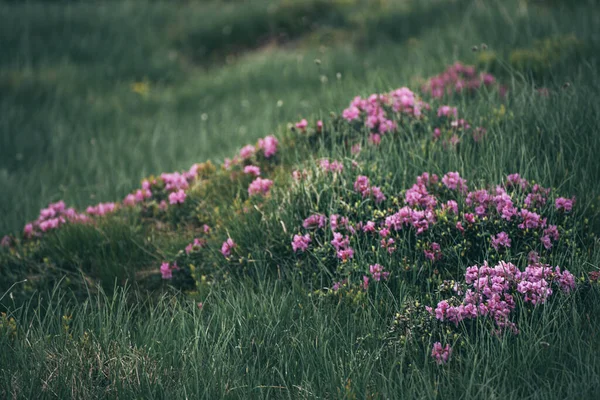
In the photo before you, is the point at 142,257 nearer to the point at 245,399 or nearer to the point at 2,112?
the point at 245,399

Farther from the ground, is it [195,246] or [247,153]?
[247,153]

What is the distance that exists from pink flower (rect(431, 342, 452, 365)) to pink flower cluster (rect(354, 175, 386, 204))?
4.04ft

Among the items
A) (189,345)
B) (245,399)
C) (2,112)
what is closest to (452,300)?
(245,399)

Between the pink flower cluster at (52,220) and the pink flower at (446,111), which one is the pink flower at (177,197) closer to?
the pink flower cluster at (52,220)

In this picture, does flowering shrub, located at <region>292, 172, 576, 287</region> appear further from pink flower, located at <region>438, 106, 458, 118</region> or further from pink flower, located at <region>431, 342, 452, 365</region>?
pink flower, located at <region>438, 106, 458, 118</region>

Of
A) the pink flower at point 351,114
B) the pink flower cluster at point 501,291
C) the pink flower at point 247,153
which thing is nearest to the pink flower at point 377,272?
the pink flower cluster at point 501,291

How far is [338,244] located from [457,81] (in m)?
2.84

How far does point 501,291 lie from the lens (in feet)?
11.2

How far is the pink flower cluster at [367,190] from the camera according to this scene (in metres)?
4.19

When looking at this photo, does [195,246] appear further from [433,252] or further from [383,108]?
[383,108]

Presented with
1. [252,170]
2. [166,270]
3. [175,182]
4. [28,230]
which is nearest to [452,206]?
[252,170]

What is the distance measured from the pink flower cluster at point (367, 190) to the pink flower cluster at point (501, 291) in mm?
915

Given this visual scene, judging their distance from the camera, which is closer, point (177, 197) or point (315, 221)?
point (315, 221)

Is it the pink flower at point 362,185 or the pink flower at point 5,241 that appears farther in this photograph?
the pink flower at point 5,241
